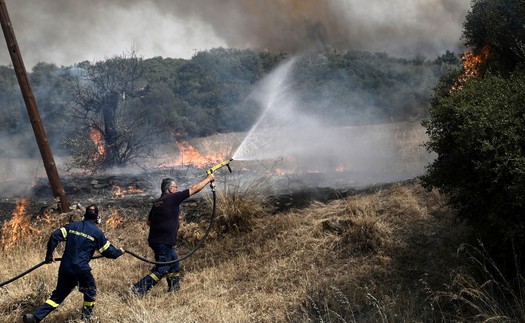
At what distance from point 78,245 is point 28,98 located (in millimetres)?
6719

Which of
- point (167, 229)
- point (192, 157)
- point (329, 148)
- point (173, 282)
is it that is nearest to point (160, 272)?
point (173, 282)

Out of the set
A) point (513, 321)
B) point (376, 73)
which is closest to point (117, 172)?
point (513, 321)

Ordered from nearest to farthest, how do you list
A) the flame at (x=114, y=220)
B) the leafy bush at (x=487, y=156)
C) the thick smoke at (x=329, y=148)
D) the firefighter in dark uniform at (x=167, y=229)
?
the leafy bush at (x=487, y=156)
the firefighter in dark uniform at (x=167, y=229)
the flame at (x=114, y=220)
the thick smoke at (x=329, y=148)

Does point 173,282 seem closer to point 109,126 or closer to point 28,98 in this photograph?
point 28,98

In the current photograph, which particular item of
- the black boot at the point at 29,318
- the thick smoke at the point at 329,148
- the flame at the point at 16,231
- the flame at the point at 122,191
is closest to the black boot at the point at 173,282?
the black boot at the point at 29,318

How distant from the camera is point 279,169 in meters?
20.0

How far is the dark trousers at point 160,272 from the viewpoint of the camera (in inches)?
264

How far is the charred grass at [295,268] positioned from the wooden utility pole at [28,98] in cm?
130

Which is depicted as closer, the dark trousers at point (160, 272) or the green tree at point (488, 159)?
the green tree at point (488, 159)

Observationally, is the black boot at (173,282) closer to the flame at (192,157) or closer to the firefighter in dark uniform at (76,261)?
the firefighter in dark uniform at (76,261)

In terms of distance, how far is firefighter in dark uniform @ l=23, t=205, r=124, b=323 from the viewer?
582 centimetres

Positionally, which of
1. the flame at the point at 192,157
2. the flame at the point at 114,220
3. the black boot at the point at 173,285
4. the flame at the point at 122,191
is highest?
the flame at the point at 192,157

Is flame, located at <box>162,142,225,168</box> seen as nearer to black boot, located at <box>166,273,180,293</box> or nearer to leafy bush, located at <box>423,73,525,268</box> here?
black boot, located at <box>166,273,180,293</box>

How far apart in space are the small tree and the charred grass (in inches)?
317
